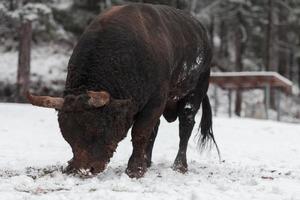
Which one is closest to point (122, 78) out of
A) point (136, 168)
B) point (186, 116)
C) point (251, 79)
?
point (136, 168)

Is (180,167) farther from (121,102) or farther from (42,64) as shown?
(42,64)

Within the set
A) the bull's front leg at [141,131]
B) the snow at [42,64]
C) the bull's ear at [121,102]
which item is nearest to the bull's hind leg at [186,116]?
the bull's front leg at [141,131]

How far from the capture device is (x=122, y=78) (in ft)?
21.8

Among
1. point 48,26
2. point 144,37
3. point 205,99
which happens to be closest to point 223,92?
point 48,26

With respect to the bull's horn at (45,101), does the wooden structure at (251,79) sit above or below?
below

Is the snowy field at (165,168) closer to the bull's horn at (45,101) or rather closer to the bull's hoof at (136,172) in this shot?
the bull's hoof at (136,172)

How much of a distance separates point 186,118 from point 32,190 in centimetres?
348

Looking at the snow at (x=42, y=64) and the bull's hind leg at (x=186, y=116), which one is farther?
the snow at (x=42, y=64)

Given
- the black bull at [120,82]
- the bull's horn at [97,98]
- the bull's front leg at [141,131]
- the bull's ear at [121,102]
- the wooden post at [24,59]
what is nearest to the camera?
the bull's horn at [97,98]

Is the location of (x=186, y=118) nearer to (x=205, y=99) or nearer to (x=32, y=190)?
(x=205, y=99)

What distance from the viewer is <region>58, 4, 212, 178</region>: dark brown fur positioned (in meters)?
6.19

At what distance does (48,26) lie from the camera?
76.9 ft

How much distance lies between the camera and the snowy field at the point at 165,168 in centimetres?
584

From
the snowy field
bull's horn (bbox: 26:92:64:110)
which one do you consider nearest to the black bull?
bull's horn (bbox: 26:92:64:110)
